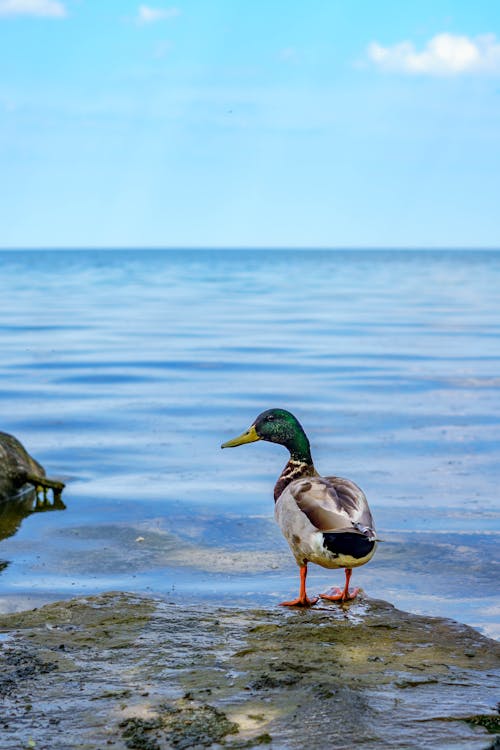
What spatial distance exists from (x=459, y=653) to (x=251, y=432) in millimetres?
2197

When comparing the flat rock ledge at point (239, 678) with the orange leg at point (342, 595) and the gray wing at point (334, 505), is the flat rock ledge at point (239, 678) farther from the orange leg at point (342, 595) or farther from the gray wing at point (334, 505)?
the gray wing at point (334, 505)

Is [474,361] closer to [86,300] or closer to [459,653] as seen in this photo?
[459,653]

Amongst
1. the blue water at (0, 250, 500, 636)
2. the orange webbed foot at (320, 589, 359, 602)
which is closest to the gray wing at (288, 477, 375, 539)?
the orange webbed foot at (320, 589, 359, 602)

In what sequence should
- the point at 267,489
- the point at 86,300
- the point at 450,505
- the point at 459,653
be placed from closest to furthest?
the point at 459,653 < the point at 450,505 < the point at 267,489 < the point at 86,300

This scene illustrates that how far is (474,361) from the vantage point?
2064 cm

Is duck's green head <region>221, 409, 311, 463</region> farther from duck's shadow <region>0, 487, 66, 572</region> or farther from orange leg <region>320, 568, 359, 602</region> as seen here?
duck's shadow <region>0, 487, 66, 572</region>

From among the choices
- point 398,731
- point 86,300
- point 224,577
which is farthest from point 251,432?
point 86,300

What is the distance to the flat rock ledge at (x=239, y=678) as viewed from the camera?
3830 mm

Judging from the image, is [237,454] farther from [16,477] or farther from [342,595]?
[342,595]

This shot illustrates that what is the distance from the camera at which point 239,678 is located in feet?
14.4

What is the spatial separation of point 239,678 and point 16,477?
5.46 meters

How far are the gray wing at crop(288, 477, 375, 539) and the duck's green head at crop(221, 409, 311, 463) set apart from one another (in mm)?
577

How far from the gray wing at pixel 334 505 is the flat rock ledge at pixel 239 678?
49cm

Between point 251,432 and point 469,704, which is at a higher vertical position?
point 251,432
